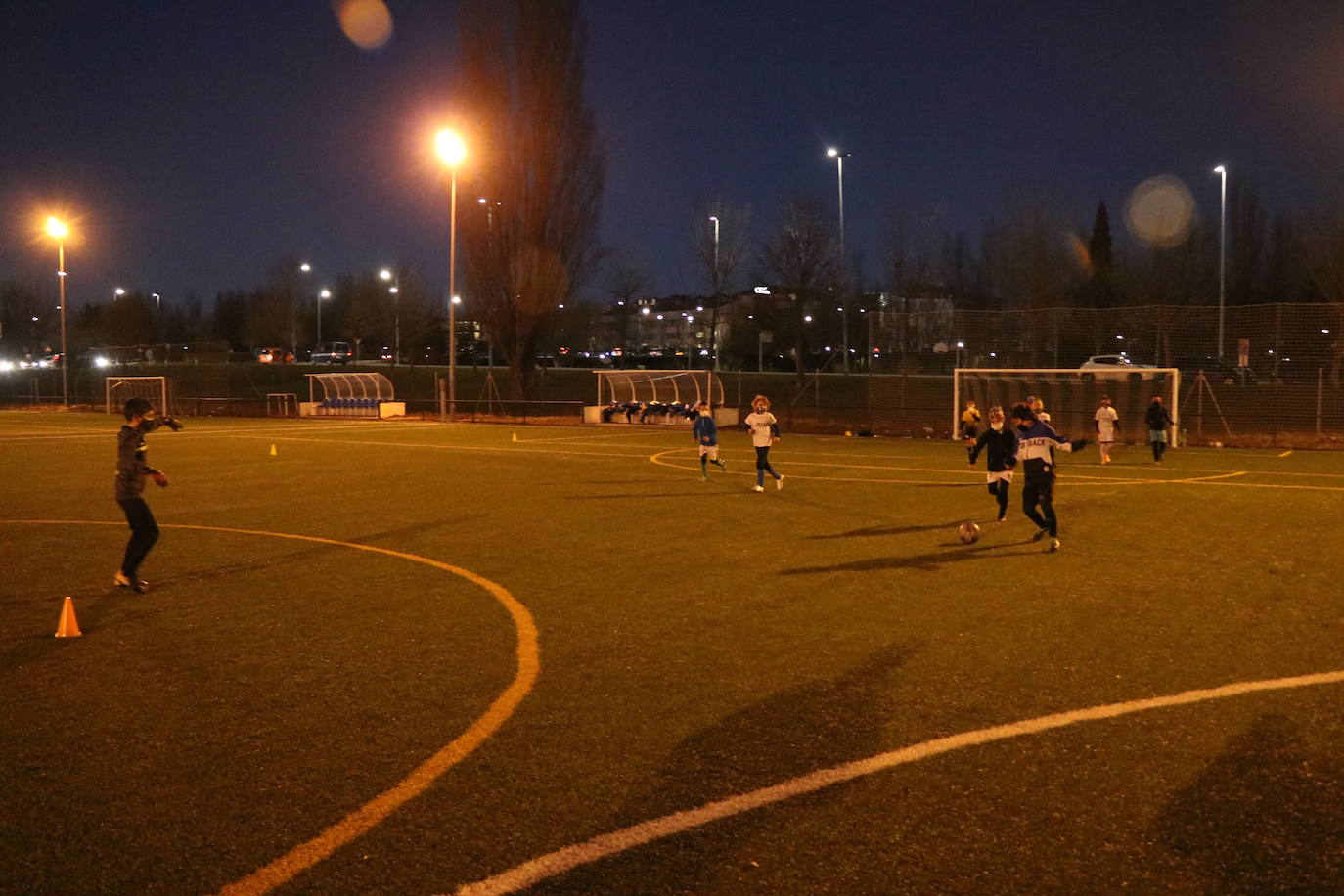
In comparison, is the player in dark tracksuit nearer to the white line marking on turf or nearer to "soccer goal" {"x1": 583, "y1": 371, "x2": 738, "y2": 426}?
the white line marking on turf

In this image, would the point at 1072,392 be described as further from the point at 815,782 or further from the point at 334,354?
the point at 334,354

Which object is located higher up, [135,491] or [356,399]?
[356,399]

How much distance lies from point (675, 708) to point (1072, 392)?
29957 mm

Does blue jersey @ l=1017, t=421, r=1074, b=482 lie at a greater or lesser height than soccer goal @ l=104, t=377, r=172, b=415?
lesser

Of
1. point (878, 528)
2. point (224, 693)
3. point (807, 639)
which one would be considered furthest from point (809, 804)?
point (878, 528)

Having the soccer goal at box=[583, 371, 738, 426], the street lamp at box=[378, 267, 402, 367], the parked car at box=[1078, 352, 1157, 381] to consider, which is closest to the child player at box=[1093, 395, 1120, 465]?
the parked car at box=[1078, 352, 1157, 381]

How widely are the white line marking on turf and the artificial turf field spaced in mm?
20

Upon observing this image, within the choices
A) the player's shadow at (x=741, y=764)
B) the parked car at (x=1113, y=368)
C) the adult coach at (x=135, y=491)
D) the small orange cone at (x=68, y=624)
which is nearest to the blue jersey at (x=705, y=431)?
the adult coach at (x=135, y=491)

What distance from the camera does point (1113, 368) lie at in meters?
31.4

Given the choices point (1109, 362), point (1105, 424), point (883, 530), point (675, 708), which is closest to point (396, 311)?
point (1109, 362)

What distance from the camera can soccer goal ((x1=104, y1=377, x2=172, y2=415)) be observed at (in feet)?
165

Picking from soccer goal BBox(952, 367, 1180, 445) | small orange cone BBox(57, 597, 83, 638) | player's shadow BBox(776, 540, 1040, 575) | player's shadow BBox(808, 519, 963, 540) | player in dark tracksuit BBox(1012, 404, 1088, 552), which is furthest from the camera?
soccer goal BBox(952, 367, 1180, 445)

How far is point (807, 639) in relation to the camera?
7.97m

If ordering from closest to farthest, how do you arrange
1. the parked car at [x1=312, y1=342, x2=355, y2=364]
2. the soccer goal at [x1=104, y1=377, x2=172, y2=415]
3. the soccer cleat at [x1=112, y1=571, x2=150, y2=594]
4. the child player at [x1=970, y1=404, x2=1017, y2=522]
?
the soccer cleat at [x1=112, y1=571, x2=150, y2=594] → the child player at [x1=970, y1=404, x2=1017, y2=522] → the soccer goal at [x1=104, y1=377, x2=172, y2=415] → the parked car at [x1=312, y1=342, x2=355, y2=364]
